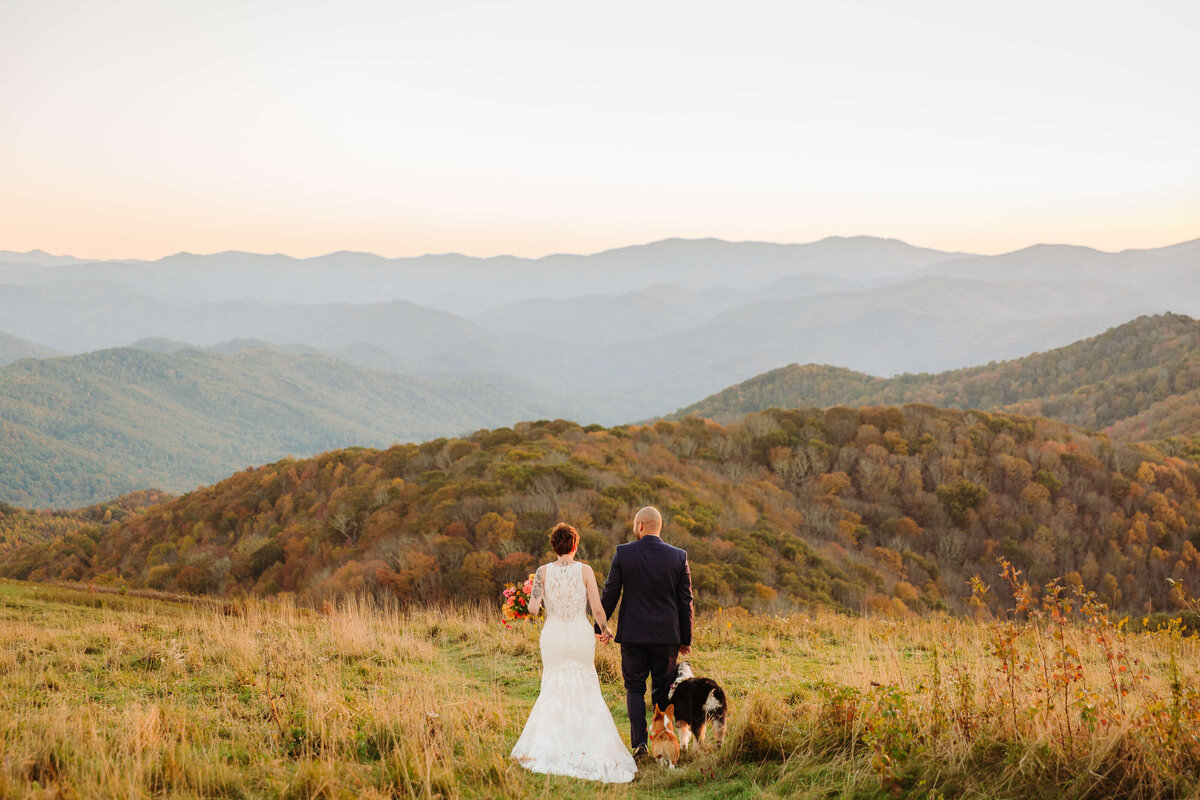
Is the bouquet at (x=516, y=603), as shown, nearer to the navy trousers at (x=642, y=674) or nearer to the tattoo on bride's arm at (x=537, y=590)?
the tattoo on bride's arm at (x=537, y=590)

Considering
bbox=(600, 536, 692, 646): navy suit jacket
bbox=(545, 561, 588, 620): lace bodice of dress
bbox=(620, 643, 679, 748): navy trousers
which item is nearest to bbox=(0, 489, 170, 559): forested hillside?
bbox=(545, 561, 588, 620): lace bodice of dress

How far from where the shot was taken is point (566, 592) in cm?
594

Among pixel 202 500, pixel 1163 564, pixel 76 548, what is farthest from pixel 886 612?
pixel 76 548

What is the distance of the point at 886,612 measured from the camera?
20.7 meters

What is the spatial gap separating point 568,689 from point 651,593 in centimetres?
108

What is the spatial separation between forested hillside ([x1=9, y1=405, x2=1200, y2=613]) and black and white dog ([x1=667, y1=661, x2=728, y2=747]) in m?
12.7

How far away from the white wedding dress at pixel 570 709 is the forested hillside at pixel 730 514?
42.2ft

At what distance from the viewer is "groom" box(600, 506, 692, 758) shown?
582 cm

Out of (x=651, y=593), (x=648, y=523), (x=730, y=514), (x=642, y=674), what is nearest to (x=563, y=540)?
(x=648, y=523)

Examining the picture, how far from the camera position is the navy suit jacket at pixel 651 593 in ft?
19.1

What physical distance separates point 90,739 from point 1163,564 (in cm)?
3453

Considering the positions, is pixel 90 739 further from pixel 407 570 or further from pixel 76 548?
pixel 76 548

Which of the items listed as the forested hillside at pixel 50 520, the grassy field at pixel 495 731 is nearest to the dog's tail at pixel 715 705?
the grassy field at pixel 495 731

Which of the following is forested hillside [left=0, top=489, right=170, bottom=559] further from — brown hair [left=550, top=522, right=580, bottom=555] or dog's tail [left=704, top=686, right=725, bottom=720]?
dog's tail [left=704, top=686, right=725, bottom=720]
